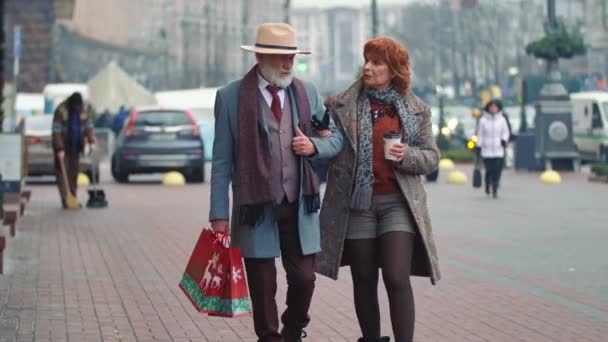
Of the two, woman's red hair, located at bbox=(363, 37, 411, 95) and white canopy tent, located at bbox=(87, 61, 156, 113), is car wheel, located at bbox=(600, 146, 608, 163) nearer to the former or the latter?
white canopy tent, located at bbox=(87, 61, 156, 113)

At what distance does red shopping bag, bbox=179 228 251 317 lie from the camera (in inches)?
306

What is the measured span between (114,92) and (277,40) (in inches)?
2187

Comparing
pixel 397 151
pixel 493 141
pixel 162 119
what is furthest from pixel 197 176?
pixel 397 151

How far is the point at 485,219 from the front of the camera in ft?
65.7

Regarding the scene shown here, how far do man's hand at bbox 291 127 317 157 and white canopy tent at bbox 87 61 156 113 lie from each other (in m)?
54.2

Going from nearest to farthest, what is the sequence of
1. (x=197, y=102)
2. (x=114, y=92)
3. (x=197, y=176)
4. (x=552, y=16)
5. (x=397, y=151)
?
(x=397, y=151)
(x=197, y=176)
(x=552, y=16)
(x=197, y=102)
(x=114, y=92)

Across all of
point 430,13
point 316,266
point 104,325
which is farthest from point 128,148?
point 430,13

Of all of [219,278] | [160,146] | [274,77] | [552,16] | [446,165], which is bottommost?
[219,278]

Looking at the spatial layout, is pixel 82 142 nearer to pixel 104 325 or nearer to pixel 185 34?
pixel 104 325

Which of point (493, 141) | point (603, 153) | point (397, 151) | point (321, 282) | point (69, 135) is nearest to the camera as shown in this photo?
point (397, 151)

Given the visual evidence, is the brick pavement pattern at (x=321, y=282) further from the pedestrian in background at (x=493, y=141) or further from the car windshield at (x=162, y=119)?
the car windshield at (x=162, y=119)

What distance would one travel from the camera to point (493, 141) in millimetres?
24734

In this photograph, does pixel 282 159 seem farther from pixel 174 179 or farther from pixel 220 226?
pixel 174 179

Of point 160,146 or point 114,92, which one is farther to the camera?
point 114,92
